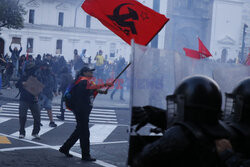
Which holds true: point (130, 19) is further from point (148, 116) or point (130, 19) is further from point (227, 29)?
point (227, 29)

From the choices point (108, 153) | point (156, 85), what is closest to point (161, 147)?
point (156, 85)

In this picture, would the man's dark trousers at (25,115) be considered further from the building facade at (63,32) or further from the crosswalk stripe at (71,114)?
the building facade at (63,32)

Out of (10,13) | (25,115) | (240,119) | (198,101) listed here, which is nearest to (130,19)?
(240,119)

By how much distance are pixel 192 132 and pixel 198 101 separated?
237mm

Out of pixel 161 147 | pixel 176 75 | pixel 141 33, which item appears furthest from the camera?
pixel 141 33

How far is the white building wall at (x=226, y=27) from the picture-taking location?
49.8 metres

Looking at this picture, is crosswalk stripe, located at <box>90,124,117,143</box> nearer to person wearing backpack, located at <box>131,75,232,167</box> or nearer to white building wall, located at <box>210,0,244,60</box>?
person wearing backpack, located at <box>131,75,232,167</box>

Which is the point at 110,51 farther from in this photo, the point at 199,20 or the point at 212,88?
the point at 212,88

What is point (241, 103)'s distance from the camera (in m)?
3.13

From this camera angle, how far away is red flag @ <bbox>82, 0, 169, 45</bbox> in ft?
18.6

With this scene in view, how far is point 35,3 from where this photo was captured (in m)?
48.4

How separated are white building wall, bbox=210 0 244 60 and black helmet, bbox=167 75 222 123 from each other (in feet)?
155

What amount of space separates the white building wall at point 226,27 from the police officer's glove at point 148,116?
153 ft

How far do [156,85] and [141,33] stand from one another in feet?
7.65
